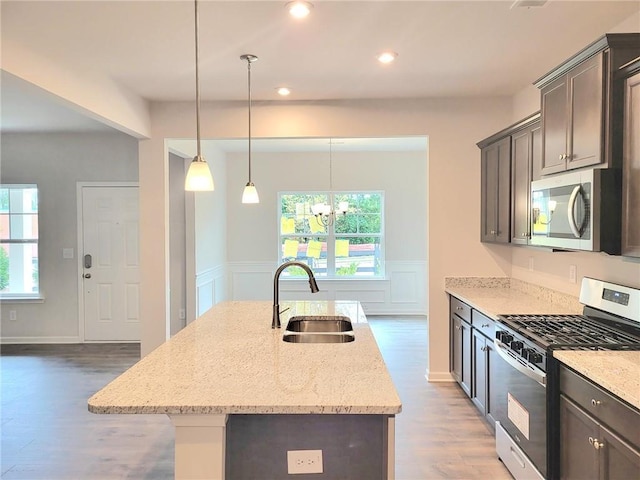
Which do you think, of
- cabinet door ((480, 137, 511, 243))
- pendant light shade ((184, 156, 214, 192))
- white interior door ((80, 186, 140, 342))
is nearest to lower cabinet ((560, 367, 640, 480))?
cabinet door ((480, 137, 511, 243))

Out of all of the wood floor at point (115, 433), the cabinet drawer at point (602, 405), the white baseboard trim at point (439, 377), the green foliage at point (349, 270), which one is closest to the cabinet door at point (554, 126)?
the cabinet drawer at point (602, 405)

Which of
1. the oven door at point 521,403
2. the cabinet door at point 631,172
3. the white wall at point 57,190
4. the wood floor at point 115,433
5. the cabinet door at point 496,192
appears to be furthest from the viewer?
the white wall at point 57,190

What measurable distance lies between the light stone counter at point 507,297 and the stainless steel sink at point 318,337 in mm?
1068

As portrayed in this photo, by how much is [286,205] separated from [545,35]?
5.29m

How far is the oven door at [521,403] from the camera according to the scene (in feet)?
7.37

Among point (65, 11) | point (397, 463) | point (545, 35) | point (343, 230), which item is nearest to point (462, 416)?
point (397, 463)

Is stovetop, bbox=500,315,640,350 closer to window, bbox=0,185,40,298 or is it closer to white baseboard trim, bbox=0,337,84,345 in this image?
white baseboard trim, bbox=0,337,84,345

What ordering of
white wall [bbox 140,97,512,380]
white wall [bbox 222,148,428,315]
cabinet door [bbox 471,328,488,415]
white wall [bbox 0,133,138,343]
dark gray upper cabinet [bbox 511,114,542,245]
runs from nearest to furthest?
1. dark gray upper cabinet [bbox 511,114,542,245]
2. cabinet door [bbox 471,328,488,415]
3. white wall [bbox 140,97,512,380]
4. white wall [bbox 0,133,138,343]
5. white wall [bbox 222,148,428,315]

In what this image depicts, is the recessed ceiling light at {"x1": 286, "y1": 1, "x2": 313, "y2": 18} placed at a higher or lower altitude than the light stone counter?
higher

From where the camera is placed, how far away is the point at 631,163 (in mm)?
2078

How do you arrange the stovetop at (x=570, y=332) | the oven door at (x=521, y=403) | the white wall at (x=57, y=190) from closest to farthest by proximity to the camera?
the stovetop at (x=570, y=332) → the oven door at (x=521, y=403) → the white wall at (x=57, y=190)

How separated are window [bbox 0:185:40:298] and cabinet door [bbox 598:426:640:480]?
603 cm

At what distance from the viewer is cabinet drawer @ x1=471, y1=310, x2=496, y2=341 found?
3010mm

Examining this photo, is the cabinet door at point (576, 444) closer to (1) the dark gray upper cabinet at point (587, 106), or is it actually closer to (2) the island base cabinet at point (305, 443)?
(2) the island base cabinet at point (305, 443)
